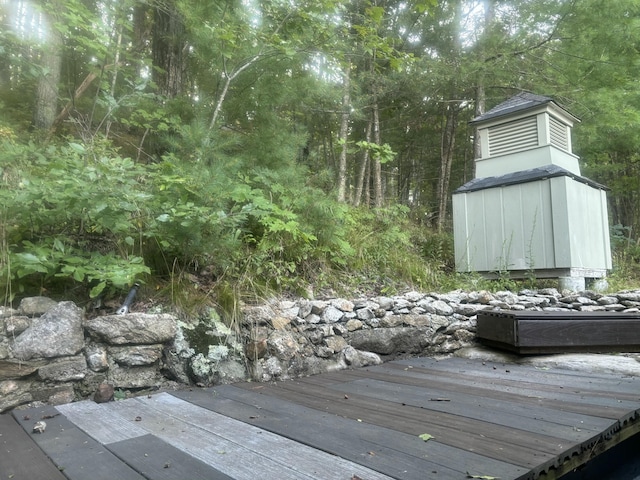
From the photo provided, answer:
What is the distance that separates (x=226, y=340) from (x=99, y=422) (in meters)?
0.96

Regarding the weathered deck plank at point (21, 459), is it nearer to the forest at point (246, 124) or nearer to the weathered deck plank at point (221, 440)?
the weathered deck plank at point (221, 440)

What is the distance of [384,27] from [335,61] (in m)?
2.82

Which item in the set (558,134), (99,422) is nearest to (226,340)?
(99,422)

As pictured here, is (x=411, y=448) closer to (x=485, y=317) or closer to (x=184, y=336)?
(x=184, y=336)

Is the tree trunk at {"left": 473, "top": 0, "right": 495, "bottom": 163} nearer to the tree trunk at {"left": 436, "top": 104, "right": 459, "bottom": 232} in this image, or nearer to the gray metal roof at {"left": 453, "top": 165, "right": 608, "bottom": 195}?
the tree trunk at {"left": 436, "top": 104, "right": 459, "bottom": 232}

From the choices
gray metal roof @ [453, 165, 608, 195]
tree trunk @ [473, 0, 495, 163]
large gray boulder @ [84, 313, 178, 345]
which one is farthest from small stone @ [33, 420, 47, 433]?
tree trunk @ [473, 0, 495, 163]

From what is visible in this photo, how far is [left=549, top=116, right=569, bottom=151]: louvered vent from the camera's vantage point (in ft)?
18.1

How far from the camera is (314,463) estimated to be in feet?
4.91

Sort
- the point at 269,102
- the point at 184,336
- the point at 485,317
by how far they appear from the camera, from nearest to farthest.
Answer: the point at 184,336, the point at 485,317, the point at 269,102

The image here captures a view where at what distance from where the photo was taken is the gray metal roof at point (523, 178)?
4.95 meters

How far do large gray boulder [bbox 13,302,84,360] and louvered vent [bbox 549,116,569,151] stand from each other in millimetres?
5646

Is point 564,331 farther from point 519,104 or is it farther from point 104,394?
point 519,104

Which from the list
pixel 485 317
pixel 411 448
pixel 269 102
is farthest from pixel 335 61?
pixel 411 448

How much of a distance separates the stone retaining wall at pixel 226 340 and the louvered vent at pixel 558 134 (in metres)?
2.36
